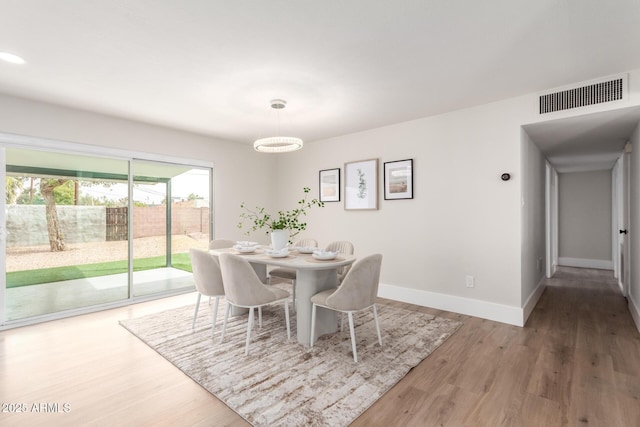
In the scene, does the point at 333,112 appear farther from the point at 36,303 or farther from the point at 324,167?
the point at 36,303

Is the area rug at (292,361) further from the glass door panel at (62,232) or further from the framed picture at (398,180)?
the framed picture at (398,180)

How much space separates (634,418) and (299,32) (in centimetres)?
314

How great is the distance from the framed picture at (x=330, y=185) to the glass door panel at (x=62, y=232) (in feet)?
9.40

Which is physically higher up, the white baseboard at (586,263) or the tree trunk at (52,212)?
the tree trunk at (52,212)

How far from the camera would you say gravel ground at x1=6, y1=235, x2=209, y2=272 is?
3352mm

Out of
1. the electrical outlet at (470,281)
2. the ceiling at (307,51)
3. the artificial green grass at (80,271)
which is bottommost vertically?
the electrical outlet at (470,281)

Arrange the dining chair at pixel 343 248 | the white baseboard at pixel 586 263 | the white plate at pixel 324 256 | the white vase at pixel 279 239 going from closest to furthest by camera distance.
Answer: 1. the white plate at pixel 324 256
2. the white vase at pixel 279 239
3. the dining chair at pixel 343 248
4. the white baseboard at pixel 586 263

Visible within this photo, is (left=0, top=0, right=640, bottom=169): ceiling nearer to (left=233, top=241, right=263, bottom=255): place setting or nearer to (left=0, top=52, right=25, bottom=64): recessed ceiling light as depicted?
(left=0, top=52, right=25, bottom=64): recessed ceiling light

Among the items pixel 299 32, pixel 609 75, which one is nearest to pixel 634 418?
pixel 609 75

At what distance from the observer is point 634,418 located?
5.78 feet

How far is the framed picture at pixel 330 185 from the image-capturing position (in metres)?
4.92

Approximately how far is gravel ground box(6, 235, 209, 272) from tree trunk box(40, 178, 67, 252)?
0.09m

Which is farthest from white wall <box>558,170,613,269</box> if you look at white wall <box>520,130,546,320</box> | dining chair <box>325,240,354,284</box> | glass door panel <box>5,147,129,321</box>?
glass door panel <box>5,147,129,321</box>

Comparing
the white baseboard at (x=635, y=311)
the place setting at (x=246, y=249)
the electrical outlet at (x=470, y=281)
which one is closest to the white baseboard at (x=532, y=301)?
the electrical outlet at (x=470, y=281)
